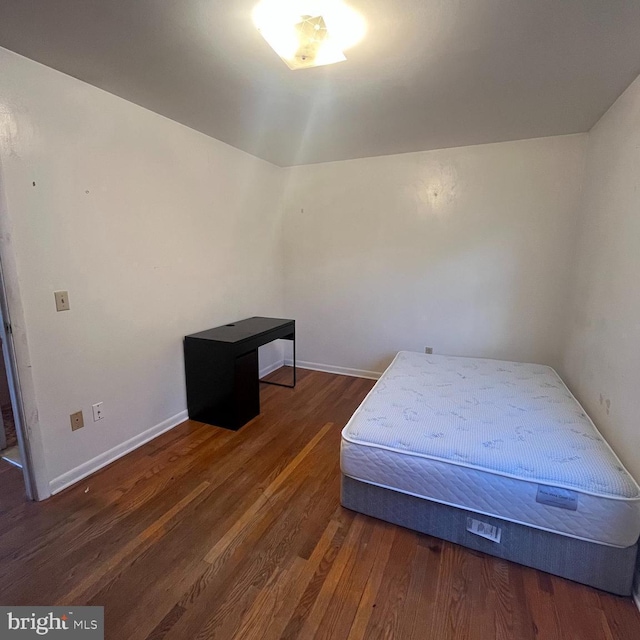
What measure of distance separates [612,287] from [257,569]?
2346 mm

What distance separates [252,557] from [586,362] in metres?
2.33

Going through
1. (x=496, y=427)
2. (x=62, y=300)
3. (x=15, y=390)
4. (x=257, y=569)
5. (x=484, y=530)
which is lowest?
(x=257, y=569)

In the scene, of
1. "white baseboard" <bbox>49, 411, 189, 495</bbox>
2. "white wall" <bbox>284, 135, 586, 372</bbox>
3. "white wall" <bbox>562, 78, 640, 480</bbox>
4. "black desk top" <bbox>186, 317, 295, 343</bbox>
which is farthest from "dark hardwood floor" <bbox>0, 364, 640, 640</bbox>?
"white wall" <bbox>284, 135, 586, 372</bbox>

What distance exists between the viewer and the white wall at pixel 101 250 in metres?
1.72

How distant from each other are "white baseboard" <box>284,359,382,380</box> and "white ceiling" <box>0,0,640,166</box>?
2313mm

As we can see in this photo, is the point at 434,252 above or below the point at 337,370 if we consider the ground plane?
above

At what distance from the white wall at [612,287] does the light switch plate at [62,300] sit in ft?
9.49

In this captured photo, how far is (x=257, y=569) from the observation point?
1457 mm

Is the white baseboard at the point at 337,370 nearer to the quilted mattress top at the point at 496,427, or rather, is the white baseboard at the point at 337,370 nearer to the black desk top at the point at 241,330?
the black desk top at the point at 241,330

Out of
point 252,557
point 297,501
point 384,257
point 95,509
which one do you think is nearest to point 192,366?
point 95,509

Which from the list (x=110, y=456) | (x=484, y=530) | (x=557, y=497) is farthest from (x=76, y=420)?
(x=557, y=497)

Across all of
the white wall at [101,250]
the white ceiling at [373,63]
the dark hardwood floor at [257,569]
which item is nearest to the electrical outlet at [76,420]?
the white wall at [101,250]

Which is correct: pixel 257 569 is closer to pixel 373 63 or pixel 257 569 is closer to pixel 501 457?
pixel 501 457

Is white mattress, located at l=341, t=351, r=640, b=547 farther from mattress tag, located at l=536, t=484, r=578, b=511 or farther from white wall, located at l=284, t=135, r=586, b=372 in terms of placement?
white wall, located at l=284, t=135, r=586, b=372
